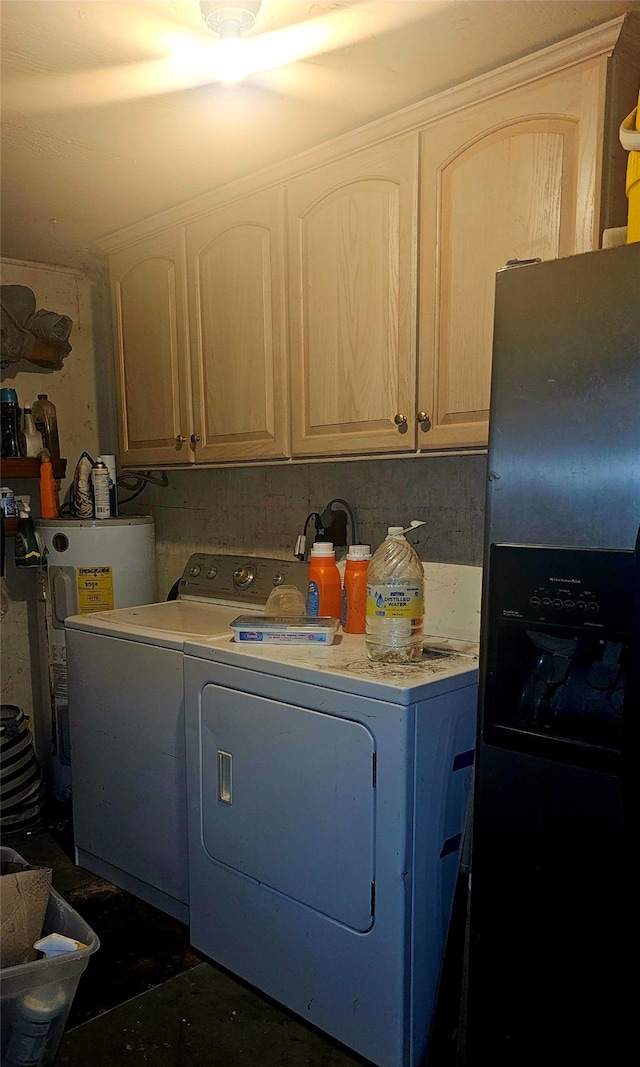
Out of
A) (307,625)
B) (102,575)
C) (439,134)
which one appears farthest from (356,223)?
(102,575)

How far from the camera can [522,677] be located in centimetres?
114

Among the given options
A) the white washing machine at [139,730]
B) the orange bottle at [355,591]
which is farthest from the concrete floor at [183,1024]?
the orange bottle at [355,591]

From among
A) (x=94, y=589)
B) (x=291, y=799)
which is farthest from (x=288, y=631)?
(x=94, y=589)

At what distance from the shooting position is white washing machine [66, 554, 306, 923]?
1.94 metres

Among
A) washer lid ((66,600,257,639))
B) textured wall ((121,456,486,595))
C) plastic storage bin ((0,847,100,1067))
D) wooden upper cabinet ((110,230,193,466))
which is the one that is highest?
wooden upper cabinet ((110,230,193,466))

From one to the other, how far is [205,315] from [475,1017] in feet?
6.38

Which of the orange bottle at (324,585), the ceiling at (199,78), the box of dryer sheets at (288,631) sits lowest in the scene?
the box of dryer sheets at (288,631)

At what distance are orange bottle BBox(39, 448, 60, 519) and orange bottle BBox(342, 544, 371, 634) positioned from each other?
4.16 feet

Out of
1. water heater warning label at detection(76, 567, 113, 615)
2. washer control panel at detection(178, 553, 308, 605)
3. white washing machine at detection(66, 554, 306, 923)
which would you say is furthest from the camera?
water heater warning label at detection(76, 567, 113, 615)

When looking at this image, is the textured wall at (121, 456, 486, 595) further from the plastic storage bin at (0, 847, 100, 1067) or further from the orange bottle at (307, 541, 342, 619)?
the plastic storage bin at (0, 847, 100, 1067)

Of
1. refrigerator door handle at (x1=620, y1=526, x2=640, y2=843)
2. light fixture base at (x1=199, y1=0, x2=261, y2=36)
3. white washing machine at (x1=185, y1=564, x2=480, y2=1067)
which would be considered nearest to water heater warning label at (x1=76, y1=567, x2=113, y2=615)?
white washing machine at (x1=185, y1=564, x2=480, y2=1067)

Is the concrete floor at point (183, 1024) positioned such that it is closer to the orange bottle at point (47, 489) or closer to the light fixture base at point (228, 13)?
the orange bottle at point (47, 489)

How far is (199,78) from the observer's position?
1517 mm

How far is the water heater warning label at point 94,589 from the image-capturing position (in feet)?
8.32
